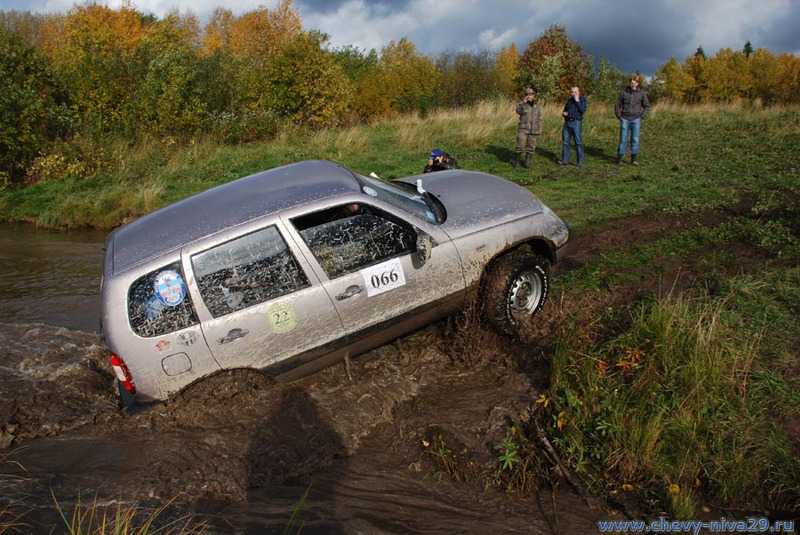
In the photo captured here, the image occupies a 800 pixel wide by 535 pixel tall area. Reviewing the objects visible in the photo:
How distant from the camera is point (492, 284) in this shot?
204 inches

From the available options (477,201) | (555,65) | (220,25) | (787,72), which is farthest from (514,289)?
→ (220,25)

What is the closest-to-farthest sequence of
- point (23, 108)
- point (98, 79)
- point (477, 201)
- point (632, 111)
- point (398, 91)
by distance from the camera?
point (477, 201) < point (632, 111) < point (23, 108) < point (98, 79) < point (398, 91)

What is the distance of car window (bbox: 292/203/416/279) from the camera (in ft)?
14.9

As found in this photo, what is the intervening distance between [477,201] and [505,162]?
29.4 ft

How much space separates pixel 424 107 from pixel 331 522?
31012 mm

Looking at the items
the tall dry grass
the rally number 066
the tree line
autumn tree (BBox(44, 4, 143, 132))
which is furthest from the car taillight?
autumn tree (BBox(44, 4, 143, 132))

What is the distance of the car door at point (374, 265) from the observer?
178 inches

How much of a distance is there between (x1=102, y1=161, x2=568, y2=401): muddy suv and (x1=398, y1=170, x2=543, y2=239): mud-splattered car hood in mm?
20

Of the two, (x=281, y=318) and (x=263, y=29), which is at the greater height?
(x=263, y=29)

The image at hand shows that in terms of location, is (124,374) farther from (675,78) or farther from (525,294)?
(675,78)

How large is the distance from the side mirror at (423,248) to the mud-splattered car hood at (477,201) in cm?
32

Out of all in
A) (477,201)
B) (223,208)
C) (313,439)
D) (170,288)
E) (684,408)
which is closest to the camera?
(684,408)

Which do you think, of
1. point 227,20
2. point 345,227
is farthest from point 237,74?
point 227,20

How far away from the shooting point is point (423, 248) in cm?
470
